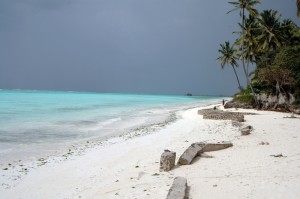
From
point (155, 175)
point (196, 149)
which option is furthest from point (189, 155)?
point (155, 175)

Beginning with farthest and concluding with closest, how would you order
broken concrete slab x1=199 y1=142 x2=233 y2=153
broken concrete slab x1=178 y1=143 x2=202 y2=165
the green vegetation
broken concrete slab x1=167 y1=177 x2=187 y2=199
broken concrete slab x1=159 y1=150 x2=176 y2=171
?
the green vegetation < broken concrete slab x1=199 y1=142 x2=233 y2=153 < broken concrete slab x1=178 y1=143 x2=202 y2=165 < broken concrete slab x1=159 y1=150 x2=176 y2=171 < broken concrete slab x1=167 y1=177 x2=187 y2=199

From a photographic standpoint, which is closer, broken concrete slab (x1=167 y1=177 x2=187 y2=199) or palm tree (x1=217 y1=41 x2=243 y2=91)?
broken concrete slab (x1=167 y1=177 x2=187 y2=199)

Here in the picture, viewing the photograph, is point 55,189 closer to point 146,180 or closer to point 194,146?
point 146,180

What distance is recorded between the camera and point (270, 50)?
45.8 metres

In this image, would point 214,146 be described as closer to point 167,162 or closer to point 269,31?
point 167,162

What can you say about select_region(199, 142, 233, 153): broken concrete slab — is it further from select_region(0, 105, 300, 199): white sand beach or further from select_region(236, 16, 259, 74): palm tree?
select_region(236, 16, 259, 74): palm tree

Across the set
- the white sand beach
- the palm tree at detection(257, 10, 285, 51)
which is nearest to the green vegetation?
the palm tree at detection(257, 10, 285, 51)

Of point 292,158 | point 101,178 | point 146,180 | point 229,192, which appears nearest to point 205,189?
point 229,192

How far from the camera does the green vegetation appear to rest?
33.2 m

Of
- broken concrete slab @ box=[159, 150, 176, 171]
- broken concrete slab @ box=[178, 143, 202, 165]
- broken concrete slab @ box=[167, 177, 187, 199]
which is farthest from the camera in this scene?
broken concrete slab @ box=[178, 143, 202, 165]

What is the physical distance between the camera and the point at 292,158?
8.84 metres

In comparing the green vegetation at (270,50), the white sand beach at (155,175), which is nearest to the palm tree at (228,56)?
the green vegetation at (270,50)

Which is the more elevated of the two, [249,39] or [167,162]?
[249,39]

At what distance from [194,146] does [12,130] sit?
49.8 ft
